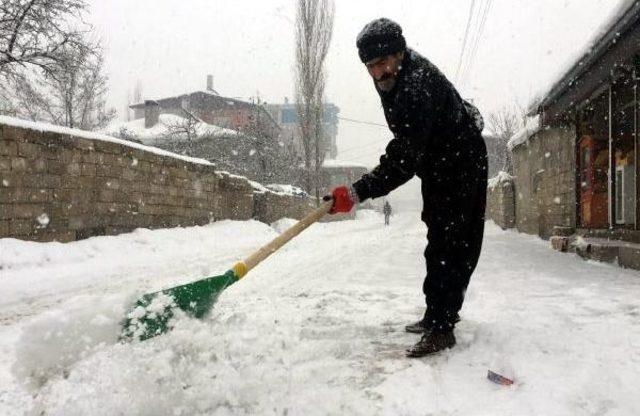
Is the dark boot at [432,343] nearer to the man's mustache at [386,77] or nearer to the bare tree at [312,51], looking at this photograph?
the man's mustache at [386,77]

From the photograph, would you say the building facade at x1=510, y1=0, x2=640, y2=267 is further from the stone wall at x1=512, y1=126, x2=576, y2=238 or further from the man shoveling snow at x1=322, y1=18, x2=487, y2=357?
the man shoveling snow at x1=322, y1=18, x2=487, y2=357

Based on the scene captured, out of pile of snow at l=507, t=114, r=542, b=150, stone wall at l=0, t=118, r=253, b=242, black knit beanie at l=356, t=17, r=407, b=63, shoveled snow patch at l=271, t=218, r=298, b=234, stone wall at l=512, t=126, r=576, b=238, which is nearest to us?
black knit beanie at l=356, t=17, r=407, b=63

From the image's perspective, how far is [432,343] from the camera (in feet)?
7.45

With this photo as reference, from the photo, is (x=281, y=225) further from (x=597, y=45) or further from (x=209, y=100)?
(x=209, y=100)

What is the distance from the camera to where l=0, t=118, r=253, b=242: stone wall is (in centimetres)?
603

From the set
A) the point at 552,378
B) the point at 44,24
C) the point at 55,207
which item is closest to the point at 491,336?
the point at 552,378

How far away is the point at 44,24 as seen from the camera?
1115 centimetres

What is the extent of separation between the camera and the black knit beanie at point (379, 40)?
2.36m

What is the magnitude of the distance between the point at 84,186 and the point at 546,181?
929 cm

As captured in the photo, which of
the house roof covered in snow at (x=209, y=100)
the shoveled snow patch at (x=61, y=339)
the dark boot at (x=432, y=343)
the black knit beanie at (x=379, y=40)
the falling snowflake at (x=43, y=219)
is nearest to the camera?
the shoveled snow patch at (x=61, y=339)

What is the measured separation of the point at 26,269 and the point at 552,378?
5457 mm

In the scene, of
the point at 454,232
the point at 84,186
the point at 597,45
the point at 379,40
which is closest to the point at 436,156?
the point at 454,232

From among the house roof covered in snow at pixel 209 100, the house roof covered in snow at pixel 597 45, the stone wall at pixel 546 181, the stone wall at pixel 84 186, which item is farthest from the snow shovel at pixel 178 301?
the house roof covered in snow at pixel 209 100

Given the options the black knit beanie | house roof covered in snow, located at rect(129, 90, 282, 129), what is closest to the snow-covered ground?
the black knit beanie
